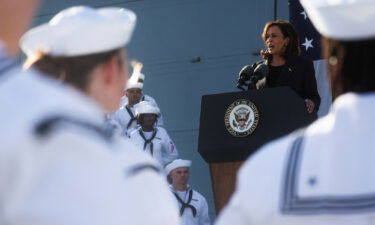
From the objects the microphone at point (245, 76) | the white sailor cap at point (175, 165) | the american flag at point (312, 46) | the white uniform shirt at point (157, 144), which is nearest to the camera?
the microphone at point (245, 76)

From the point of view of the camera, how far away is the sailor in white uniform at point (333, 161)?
7.59 ft

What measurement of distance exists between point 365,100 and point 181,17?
10728mm

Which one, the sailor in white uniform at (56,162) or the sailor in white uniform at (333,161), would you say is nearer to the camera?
the sailor in white uniform at (56,162)

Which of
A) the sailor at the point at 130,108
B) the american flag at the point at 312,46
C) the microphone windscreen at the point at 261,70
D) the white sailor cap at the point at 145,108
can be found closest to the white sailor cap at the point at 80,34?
the microphone windscreen at the point at 261,70

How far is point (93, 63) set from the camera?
7.64 ft

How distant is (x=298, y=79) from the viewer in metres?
7.61

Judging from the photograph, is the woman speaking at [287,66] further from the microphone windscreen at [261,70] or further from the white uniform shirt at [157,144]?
the white uniform shirt at [157,144]

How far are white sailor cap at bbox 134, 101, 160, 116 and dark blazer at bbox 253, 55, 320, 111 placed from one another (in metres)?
4.03

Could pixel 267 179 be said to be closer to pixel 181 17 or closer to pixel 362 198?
pixel 362 198

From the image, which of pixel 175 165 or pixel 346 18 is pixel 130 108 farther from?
pixel 346 18

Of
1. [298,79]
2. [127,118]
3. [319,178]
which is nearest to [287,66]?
[298,79]

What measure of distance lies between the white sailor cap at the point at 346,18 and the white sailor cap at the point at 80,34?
484 millimetres

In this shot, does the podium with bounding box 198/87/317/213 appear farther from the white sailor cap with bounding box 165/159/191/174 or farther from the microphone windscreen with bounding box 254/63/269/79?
the white sailor cap with bounding box 165/159/191/174

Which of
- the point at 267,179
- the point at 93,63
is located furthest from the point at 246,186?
the point at 93,63
